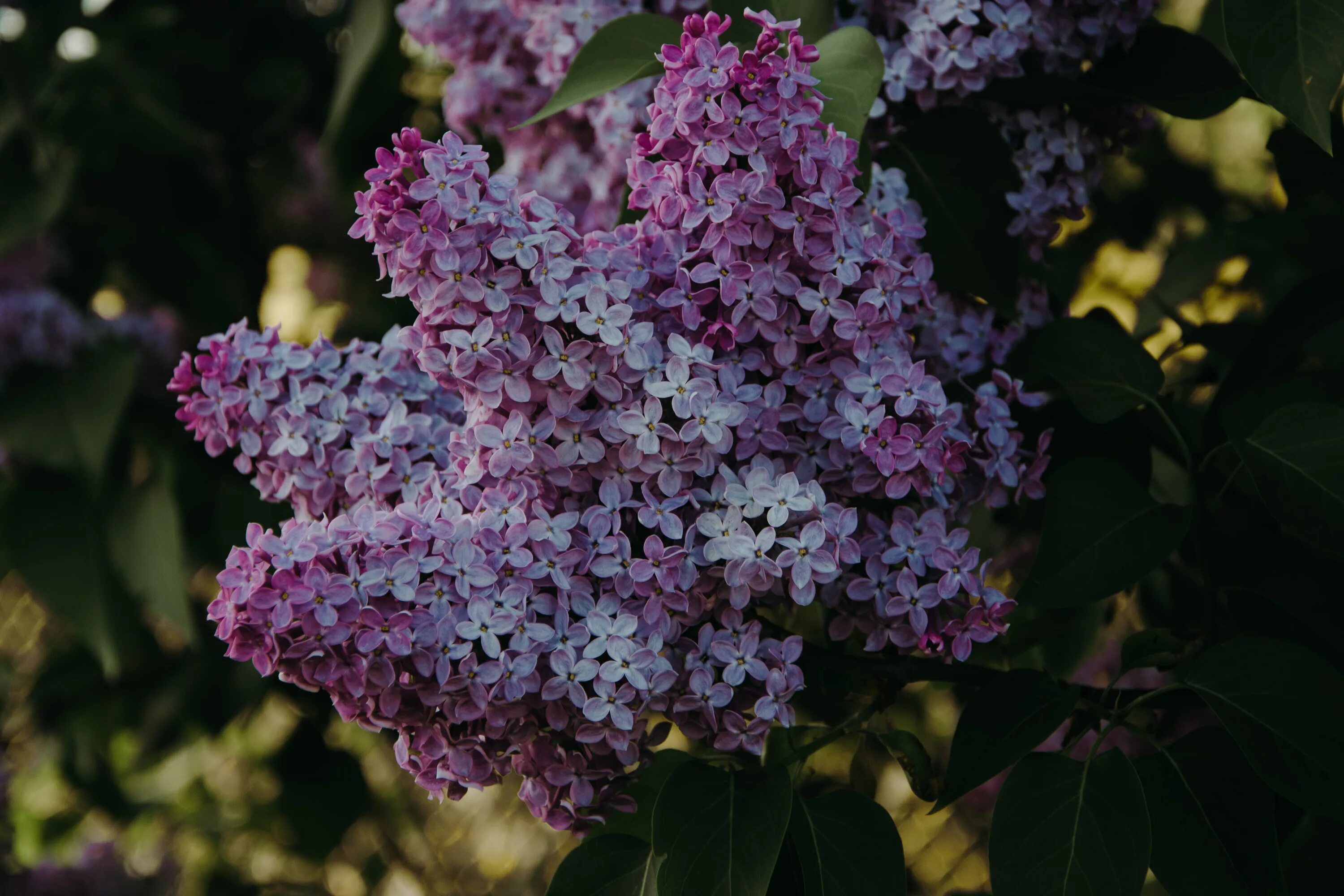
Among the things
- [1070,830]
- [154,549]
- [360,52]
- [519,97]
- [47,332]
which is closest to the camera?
[1070,830]

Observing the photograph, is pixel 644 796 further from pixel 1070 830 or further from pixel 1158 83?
pixel 1158 83

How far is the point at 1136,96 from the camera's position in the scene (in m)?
0.58

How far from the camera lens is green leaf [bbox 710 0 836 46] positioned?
551 millimetres

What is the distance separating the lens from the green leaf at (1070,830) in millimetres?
425

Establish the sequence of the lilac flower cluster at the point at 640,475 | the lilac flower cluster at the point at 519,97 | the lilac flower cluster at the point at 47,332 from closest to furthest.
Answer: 1. the lilac flower cluster at the point at 640,475
2. the lilac flower cluster at the point at 519,97
3. the lilac flower cluster at the point at 47,332

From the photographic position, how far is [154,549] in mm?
1094

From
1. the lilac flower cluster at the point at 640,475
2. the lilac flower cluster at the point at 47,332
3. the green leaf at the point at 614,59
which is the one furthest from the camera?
the lilac flower cluster at the point at 47,332

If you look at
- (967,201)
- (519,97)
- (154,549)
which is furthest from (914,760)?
(154,549)

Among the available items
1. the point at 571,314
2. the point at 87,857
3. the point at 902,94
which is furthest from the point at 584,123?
the point at 87,857

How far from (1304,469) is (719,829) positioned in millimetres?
297

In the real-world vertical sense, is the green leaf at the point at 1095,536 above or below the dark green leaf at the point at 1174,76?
below

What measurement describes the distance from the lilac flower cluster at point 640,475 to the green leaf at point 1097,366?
0.34ft

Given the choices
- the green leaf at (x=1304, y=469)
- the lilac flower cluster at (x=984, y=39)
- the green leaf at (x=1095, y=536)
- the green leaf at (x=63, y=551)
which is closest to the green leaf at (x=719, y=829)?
the green leaf at (x=1095, y=536)

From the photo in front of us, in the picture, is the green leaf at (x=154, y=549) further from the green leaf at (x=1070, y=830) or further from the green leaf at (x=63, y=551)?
the green leaf at (x=1070, y=830)
